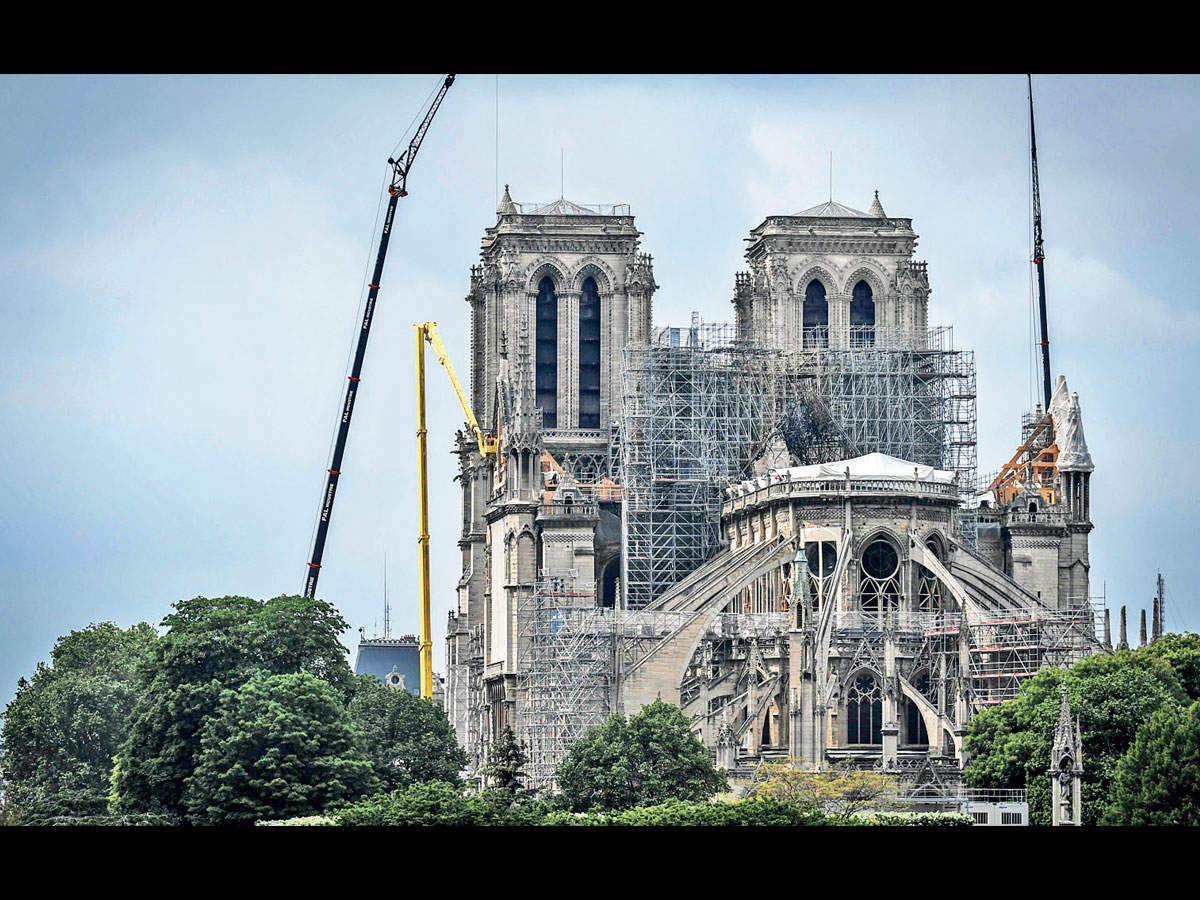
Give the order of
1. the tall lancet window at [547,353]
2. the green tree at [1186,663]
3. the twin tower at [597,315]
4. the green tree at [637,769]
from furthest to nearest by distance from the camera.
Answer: the tall lancet window at [547,353] → the twin tower at [597,315] → the green tree at [1186,663] → the green tree at [637,769]

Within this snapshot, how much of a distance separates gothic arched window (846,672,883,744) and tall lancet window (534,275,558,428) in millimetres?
35260

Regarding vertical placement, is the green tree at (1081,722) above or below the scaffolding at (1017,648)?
below

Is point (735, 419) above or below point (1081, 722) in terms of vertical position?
above

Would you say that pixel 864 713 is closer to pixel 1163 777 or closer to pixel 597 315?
pixel 1163 777

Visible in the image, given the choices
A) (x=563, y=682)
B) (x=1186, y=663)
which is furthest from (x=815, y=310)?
(x=1186, y=663)

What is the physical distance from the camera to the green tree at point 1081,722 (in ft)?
262

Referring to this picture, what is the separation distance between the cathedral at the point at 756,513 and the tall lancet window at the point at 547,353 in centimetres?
12

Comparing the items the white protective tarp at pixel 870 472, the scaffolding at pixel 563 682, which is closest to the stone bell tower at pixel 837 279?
the white protective tarp at pixel 870 472

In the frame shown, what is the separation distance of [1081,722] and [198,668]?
A: 103 feet

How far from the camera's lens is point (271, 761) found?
77.1 metres

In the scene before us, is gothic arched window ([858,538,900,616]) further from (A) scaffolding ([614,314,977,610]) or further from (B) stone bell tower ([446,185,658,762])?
(B) stone bell tower ([446,185,658,762])

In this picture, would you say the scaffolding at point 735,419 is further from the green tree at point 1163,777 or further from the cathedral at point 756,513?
the green tree at point 1163,777

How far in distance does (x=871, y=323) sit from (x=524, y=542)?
26.1 metres

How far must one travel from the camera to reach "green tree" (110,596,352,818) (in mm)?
82062
